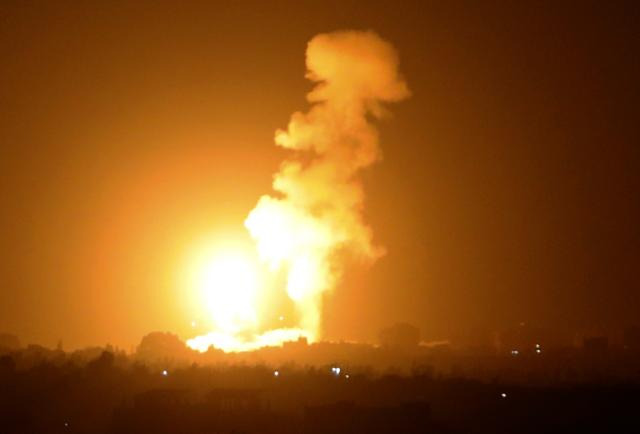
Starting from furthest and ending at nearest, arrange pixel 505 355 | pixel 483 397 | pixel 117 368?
pixel 505 355 < pixel 117 368 < pixel 483 397

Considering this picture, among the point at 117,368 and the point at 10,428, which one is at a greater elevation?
the point at 117,368

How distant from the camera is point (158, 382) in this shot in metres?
60.9

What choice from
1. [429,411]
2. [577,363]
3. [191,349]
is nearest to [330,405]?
[429,411]

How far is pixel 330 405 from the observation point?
166 feet

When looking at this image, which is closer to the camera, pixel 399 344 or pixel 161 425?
pixel 161 425

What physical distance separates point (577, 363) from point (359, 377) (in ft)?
53.2

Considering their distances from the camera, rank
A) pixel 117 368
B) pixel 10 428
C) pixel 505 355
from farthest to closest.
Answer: pixel 505 355 < pixel 117 368 < pixel 10 428

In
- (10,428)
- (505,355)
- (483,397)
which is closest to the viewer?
(10,428)

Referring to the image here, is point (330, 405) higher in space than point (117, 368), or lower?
lower

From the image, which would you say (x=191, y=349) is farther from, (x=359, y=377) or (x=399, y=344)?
(x=359, y=377)

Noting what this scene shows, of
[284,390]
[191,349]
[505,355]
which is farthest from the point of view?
[191,349]

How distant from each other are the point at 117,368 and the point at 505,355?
27.6 metres

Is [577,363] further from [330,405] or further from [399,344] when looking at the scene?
[330,405]

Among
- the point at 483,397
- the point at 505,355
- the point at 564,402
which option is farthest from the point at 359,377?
the point at 505,355
